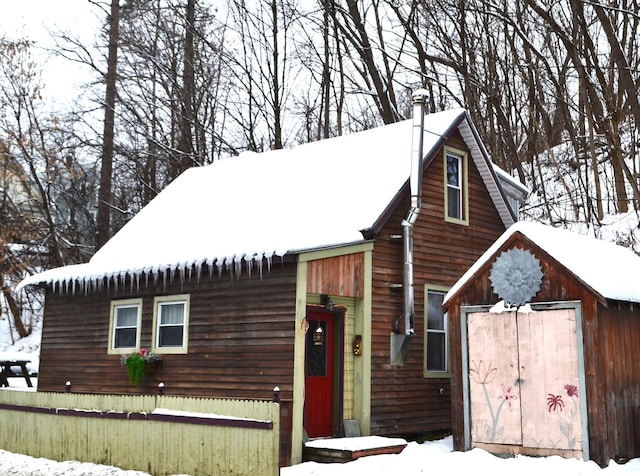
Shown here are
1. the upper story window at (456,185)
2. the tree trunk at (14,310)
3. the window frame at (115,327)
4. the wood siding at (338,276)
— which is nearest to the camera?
the wood siding at (338,276)

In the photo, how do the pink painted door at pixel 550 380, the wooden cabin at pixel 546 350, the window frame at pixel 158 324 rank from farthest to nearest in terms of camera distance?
the window frame at pixel 158 324 < the pink painted door at pixel 550 380 < the wooden cabin at pixel 546 350

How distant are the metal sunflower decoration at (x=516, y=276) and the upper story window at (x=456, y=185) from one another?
4.02 metres

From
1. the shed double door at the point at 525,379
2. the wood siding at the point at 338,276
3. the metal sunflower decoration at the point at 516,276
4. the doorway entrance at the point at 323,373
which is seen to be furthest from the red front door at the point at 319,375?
the metal sunflower decoration at the point at 516,276

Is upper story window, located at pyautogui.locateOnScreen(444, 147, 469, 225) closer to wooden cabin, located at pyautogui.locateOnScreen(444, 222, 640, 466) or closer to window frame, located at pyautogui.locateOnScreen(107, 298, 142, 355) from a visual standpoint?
wooden cabin, located at pyautogui.locateOnScreen(444, 222, 640, 466)

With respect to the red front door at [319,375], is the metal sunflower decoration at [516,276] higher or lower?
higher

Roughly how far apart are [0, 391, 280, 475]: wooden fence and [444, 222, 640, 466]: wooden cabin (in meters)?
3.48

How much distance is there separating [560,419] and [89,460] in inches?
292

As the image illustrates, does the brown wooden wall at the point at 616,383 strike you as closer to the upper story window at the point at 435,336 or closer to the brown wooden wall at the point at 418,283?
the brown wooden wall at the point at 418,283

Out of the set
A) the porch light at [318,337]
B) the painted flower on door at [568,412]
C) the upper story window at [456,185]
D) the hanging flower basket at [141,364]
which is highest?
the upper story window at [456,185]

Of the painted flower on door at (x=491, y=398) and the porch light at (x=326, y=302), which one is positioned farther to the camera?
the porch light at (x=326, y=302)

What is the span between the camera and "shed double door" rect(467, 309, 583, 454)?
421 inches

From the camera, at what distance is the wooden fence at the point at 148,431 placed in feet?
33.5

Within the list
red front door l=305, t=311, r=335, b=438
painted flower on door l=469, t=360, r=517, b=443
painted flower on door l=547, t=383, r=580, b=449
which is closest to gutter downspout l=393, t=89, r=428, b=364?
red front door l=305, t=311, r=335, b=438

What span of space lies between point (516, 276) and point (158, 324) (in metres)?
7.08
